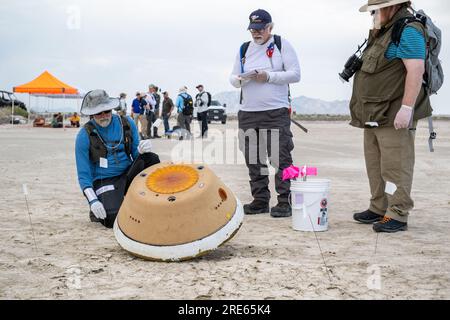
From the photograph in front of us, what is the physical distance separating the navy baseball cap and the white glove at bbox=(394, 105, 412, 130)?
5.82 feet

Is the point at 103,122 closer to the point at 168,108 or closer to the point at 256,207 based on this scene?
the point at 256,207

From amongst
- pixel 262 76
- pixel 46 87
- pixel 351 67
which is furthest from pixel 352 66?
pixel 46 87

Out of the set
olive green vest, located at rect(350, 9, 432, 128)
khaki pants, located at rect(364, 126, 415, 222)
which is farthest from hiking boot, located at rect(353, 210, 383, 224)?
olive green vest, located at rect(350, 9, 432, 128)

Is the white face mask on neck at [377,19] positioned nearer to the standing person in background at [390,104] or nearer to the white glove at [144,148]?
the standing person in background at [390,104]

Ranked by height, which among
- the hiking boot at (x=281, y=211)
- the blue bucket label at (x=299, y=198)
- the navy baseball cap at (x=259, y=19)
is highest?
the navy baseball cap at (x=259, y=19)

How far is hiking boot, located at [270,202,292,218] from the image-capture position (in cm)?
662

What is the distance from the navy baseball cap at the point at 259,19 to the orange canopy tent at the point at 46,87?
26.8 m

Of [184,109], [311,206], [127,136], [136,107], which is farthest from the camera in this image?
[136,107]

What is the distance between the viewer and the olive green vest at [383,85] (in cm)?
562

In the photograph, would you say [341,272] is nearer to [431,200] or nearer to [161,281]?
[161,281]

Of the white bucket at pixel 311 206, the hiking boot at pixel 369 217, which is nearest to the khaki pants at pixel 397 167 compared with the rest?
the hiking boot at pixel 369 217

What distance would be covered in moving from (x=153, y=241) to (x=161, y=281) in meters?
0.54

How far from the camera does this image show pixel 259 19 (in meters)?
6.49

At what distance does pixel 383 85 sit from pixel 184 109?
15.6 meters
